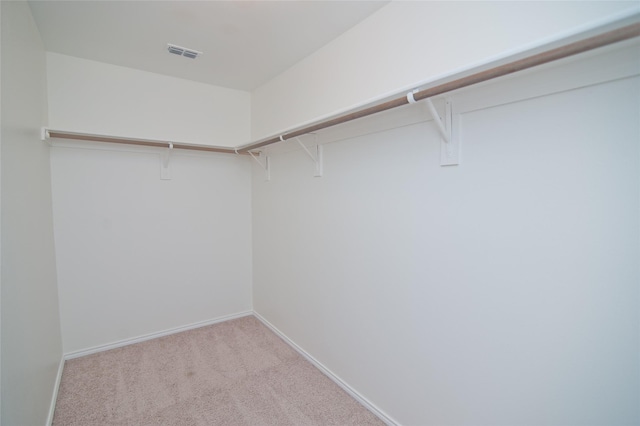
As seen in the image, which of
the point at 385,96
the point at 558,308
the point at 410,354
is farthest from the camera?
the point at 410,354

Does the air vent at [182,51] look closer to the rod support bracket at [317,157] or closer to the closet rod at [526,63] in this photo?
the rod support bracket at [317,157]

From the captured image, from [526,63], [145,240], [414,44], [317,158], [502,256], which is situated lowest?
[145,240]

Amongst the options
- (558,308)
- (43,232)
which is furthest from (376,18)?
(43,232)

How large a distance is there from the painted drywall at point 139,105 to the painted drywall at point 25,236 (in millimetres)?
233

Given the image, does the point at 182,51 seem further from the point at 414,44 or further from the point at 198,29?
the point at 414,44

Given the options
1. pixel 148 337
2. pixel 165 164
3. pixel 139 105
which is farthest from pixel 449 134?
pixel 148 337

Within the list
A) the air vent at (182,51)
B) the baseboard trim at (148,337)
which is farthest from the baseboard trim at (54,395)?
the air vent at (182,51)

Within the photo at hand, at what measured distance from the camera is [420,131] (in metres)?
1.65

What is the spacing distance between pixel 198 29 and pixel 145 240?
6.40 ft

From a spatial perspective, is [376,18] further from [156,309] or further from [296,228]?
[156,309]

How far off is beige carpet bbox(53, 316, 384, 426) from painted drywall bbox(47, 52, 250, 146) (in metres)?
1.99

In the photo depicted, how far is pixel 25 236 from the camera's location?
1.60 meters

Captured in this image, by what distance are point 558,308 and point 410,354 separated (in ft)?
2.78

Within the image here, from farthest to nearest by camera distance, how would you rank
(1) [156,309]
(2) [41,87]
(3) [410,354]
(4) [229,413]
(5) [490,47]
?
(1) [156,309], (2) [41,87], (4) [229,413], (3) [410,354], (5) [490,47]
